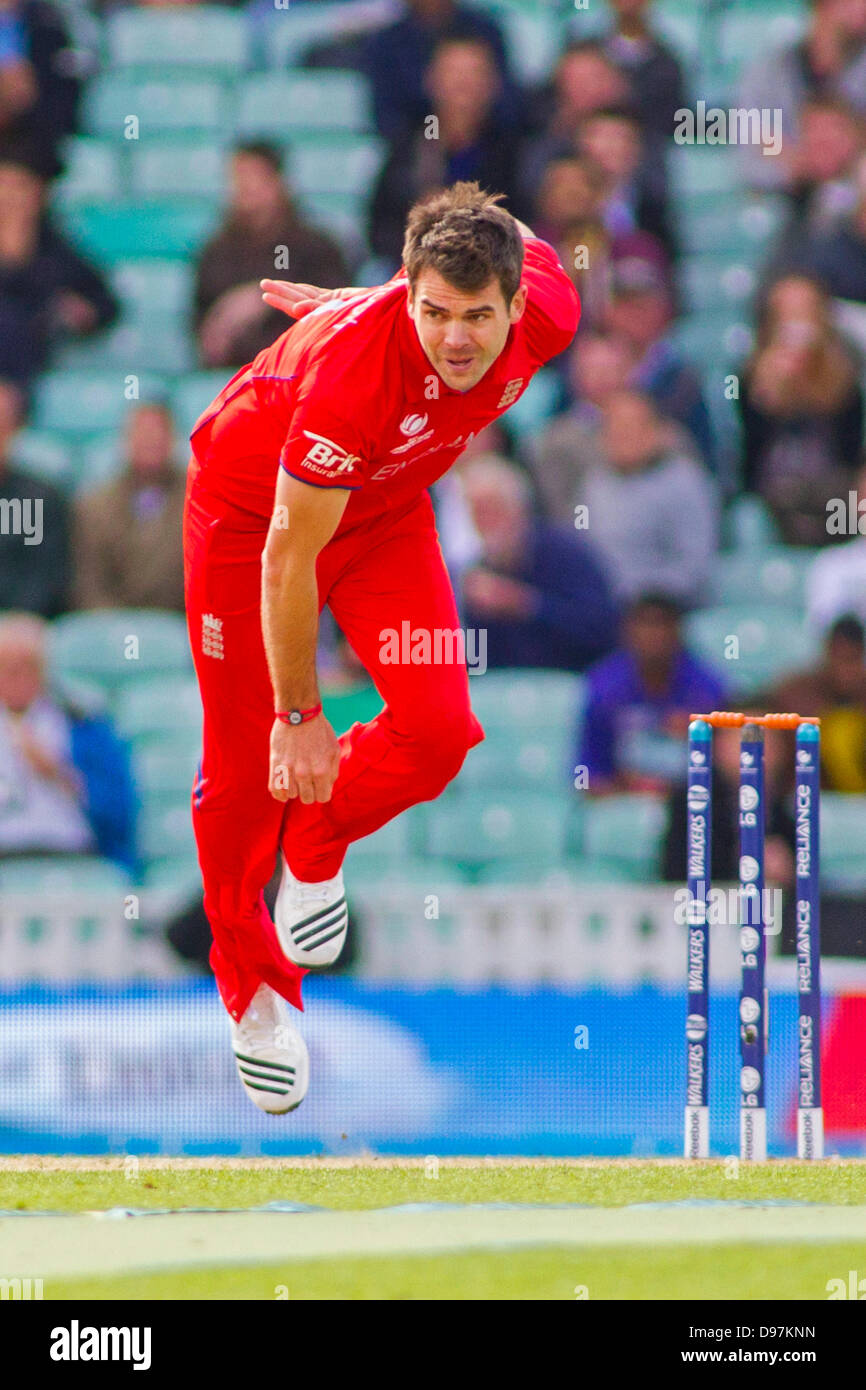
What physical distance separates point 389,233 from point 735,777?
3554 millimetres

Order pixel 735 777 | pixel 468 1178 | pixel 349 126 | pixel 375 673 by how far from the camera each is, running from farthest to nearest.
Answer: pixel 349 126
pixel 735 777
pixel 468 1178
pixel 375 673

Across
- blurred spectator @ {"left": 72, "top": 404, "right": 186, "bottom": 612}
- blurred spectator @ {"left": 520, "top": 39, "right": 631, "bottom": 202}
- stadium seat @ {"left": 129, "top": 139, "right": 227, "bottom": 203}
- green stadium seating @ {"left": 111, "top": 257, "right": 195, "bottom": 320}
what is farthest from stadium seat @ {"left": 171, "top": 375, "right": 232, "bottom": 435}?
blurred spectator @ {"left": 520, "top": 39, "right": 631, "bottom": 202}

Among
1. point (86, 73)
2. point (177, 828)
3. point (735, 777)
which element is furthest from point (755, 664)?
point (86, 73)

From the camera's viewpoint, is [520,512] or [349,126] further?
[349,126]

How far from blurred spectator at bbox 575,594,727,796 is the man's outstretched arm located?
4005mm

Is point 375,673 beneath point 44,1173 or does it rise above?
above

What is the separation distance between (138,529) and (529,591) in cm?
184

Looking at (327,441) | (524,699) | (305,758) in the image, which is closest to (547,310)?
(327,441)

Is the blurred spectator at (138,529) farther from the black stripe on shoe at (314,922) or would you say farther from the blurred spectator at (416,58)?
the black stripe on shoe at (314,922)

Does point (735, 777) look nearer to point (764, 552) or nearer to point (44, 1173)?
point (764, 552)

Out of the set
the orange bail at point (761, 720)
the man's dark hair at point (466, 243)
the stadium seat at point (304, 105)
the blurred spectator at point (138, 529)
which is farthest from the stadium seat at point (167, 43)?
the man's dark hair at point (466, 243)

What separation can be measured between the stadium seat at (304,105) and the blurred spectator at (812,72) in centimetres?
210

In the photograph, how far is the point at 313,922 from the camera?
525 cm

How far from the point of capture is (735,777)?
7832mm
